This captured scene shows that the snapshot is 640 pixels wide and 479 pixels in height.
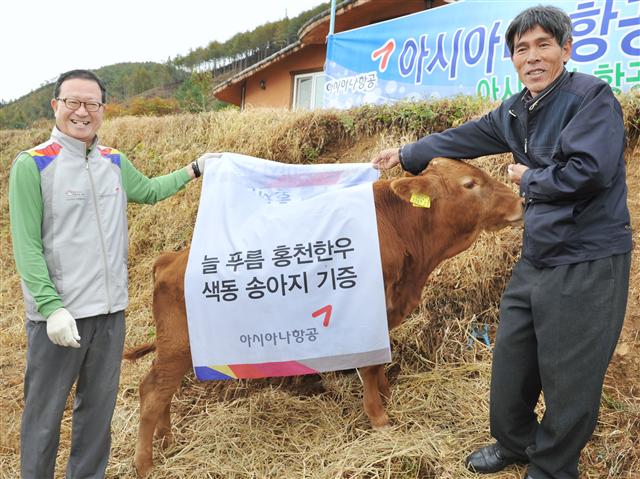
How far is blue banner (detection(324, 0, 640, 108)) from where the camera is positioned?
4.97 metres

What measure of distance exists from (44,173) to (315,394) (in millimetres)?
2445

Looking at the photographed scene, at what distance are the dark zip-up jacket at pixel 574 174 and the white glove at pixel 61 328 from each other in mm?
2151

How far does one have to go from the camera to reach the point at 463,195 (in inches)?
119

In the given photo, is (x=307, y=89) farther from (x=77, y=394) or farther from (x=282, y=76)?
(x=77, y=394)

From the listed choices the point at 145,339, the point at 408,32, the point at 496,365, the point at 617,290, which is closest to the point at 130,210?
the point at 145,339

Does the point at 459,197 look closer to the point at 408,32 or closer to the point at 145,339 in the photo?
the point at 145,339

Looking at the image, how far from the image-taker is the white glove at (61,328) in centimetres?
235

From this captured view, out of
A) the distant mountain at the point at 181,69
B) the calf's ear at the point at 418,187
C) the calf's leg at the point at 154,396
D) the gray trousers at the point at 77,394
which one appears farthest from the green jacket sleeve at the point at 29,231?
the distant mountain at the point at 181,69

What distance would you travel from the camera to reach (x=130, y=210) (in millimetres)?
7805

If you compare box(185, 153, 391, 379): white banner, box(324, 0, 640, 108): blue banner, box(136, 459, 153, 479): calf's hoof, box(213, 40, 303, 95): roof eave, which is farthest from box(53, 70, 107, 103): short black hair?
box(213, 40, 303, 95): roof eave

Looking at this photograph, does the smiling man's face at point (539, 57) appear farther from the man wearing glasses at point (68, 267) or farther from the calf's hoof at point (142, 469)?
the calf's hoof at point (142, 469)

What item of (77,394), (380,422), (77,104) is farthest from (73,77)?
(380,422)

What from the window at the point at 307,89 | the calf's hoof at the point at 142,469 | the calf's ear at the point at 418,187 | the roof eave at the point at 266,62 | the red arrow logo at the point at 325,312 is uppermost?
the roof eave at the point at 266,62

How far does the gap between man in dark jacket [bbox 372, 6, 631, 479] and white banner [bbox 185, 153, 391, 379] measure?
0.78 meters
